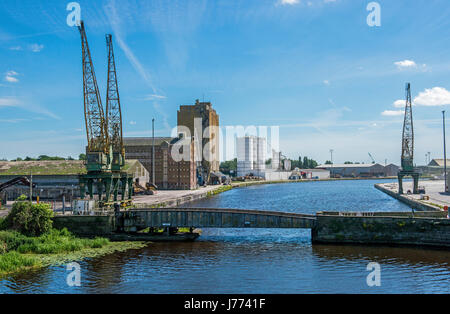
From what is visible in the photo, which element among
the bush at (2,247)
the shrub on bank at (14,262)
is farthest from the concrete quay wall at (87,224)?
the shrub on bank at (14,262)

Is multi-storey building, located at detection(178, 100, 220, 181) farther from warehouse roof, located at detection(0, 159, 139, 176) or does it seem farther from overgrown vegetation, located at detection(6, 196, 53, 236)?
overgrown vegetation, located at detection(6, 196, 53, 236)

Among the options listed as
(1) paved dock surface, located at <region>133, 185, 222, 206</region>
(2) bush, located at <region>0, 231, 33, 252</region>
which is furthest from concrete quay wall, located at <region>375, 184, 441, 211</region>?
(2) bush, located at <region>0, 231, 33, 252</region>

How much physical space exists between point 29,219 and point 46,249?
18.7 ft

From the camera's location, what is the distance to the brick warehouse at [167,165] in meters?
122

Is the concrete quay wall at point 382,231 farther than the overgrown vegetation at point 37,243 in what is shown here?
Yes

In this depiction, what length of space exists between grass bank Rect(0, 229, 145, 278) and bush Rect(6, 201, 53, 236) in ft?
3.30

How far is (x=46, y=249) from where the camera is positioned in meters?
34.7

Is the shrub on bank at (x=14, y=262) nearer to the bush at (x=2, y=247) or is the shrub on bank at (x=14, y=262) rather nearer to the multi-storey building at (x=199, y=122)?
the bush at (x=2, y=247)

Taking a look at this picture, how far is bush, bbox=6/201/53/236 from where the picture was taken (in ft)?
126

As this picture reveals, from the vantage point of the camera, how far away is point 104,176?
190 feet

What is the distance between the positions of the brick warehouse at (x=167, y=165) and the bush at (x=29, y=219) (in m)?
81.4

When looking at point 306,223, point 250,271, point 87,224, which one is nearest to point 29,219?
point 87,224
